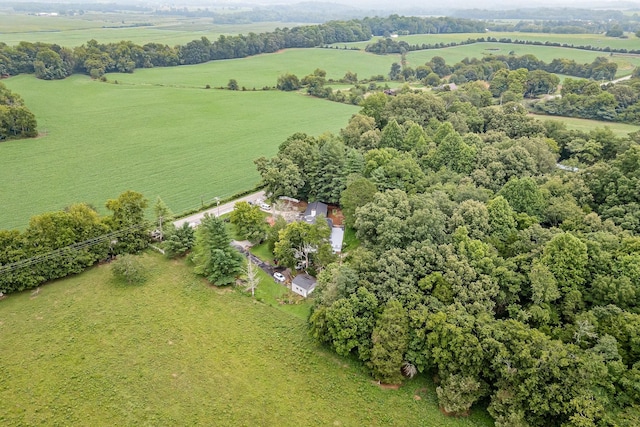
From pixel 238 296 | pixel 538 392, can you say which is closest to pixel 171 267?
pixel 238 296

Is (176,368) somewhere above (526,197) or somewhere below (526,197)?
below

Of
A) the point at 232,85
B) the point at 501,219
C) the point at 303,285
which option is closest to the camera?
the point at 501,219

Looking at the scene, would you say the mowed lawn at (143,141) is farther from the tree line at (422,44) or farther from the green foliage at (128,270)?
the tree line at (422,44)

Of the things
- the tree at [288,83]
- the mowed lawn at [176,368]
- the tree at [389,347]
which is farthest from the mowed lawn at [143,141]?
the tree at [389,347]

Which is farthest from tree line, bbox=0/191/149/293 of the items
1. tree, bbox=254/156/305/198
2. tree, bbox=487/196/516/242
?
tree, bbox=487/196/516/242

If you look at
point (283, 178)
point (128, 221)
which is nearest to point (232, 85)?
point (283, 178)

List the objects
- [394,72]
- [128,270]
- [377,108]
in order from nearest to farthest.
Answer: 1. [128,270]
2. [377,108]
3. [394,72]

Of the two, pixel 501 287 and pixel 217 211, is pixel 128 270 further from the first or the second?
pixel 501 287

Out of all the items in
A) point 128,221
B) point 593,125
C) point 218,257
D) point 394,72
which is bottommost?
point 218,257
